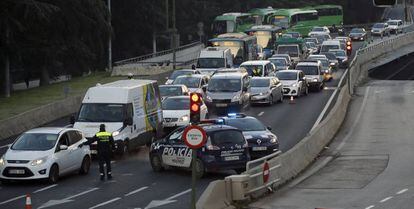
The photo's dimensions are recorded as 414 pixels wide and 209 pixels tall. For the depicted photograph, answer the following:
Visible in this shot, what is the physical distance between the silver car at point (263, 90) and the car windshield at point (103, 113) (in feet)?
58.7

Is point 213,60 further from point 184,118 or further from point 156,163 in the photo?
point 156,163

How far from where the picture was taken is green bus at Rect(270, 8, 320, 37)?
4198 inches

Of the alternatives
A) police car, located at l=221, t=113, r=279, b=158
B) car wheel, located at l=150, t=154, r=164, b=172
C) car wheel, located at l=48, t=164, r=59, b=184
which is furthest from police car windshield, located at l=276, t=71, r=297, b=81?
car wheel, located at l=48, t=164, r=59, b=184

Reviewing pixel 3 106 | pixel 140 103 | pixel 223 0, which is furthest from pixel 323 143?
pixel 223 0

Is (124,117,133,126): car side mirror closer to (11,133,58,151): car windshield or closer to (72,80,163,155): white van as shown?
(72,80,163,155): white van

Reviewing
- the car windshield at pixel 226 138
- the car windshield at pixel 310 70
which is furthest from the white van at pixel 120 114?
the car windshield at pixel 310 70

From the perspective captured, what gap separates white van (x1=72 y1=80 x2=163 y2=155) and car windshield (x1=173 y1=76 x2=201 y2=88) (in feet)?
50.2

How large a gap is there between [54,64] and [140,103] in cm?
3411

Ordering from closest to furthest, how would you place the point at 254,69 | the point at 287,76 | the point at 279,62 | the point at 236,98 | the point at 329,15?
the point at 236,98 < the point at 287,76 < the point at 254,69 < the point at 279,62 < the point at 329,15

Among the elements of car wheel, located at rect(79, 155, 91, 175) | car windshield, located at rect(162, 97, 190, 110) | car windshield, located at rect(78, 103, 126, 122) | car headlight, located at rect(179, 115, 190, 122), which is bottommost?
car wheel, located at rect(79, 155, 91, 175)

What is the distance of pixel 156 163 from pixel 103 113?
14.0ft

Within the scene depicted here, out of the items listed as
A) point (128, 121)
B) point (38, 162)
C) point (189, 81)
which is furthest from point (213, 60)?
point (38, 162)

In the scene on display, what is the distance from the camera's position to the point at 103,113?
1224 inches

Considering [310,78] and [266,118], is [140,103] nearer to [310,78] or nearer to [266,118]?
[266,118]
